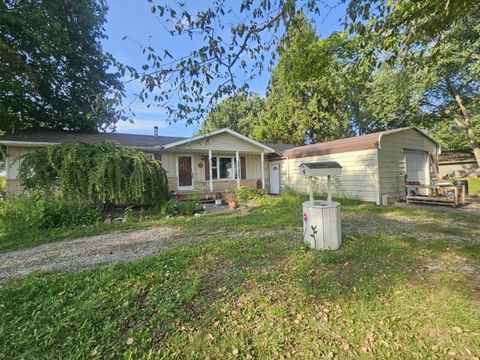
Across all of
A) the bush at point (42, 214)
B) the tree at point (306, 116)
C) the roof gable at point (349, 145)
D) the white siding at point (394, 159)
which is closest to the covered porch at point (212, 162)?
the roof gable at point (349, 145)

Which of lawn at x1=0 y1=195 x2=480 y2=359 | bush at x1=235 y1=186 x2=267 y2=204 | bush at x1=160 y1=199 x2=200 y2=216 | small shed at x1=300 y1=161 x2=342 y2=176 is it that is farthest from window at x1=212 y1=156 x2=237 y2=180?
lawn at x1=0 y1=195 x2=480 y2=359

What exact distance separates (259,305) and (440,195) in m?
10.9

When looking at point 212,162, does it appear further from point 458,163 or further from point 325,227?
point 458,163

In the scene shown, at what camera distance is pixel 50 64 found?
46.9 ft

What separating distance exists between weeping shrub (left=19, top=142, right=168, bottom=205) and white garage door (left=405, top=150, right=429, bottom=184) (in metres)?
10.8

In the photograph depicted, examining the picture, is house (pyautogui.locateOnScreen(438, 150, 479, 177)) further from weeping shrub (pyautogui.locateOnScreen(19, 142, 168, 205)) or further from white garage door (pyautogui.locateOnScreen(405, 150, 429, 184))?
weeping shrub (pyautogui.locateOnScreen(19, 142, 168, 205))

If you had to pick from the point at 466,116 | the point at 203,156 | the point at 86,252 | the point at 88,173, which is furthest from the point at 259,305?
the point at 466,116

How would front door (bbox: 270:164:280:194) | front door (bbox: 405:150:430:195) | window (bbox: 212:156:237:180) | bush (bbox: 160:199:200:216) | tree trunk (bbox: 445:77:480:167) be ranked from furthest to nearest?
tree trunk (bbox: 445:77:480:167), front door (bbox: 270:164:280:194), window (bbox: 212:156:237:180), front door (bbox: 405:150:430:195), bush (bbox: 160:199:200:216)

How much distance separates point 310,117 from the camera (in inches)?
866

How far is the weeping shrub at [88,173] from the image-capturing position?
7.43m

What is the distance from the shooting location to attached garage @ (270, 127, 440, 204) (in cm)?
1006

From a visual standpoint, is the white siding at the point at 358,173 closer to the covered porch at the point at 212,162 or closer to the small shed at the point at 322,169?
the covered porch at the point at 212,162

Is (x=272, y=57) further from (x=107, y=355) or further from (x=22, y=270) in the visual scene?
(x=22, y=270)

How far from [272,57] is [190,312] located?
317cm
